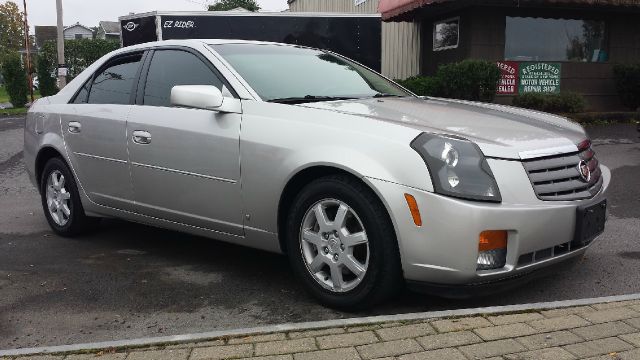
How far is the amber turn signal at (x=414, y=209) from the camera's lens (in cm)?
321

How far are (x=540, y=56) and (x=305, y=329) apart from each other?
12861mm

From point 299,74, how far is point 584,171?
202 cm

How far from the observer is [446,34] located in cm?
1516

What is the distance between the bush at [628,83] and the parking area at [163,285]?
9.45m

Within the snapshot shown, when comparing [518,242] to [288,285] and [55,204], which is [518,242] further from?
[55,204]

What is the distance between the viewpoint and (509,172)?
3260 mm

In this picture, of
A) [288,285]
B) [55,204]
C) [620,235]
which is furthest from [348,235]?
[55,204]

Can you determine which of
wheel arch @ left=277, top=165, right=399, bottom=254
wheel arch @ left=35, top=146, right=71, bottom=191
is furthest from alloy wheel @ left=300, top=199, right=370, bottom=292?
wheel arch @ left=35, top=146, right=71, bottom=191

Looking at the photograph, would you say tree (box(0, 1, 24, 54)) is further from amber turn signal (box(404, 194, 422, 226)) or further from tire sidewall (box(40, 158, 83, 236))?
amber turn signal (box(404, 194, 422, 226))

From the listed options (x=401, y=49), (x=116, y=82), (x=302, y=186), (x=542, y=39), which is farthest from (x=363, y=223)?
(x=401, y=49)

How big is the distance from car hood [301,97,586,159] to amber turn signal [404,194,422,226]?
0.43 m

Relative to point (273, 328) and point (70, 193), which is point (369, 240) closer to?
point (273, 328)

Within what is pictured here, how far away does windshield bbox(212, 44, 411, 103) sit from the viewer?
167 inches

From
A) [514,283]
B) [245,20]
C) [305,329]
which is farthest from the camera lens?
[245,20]
